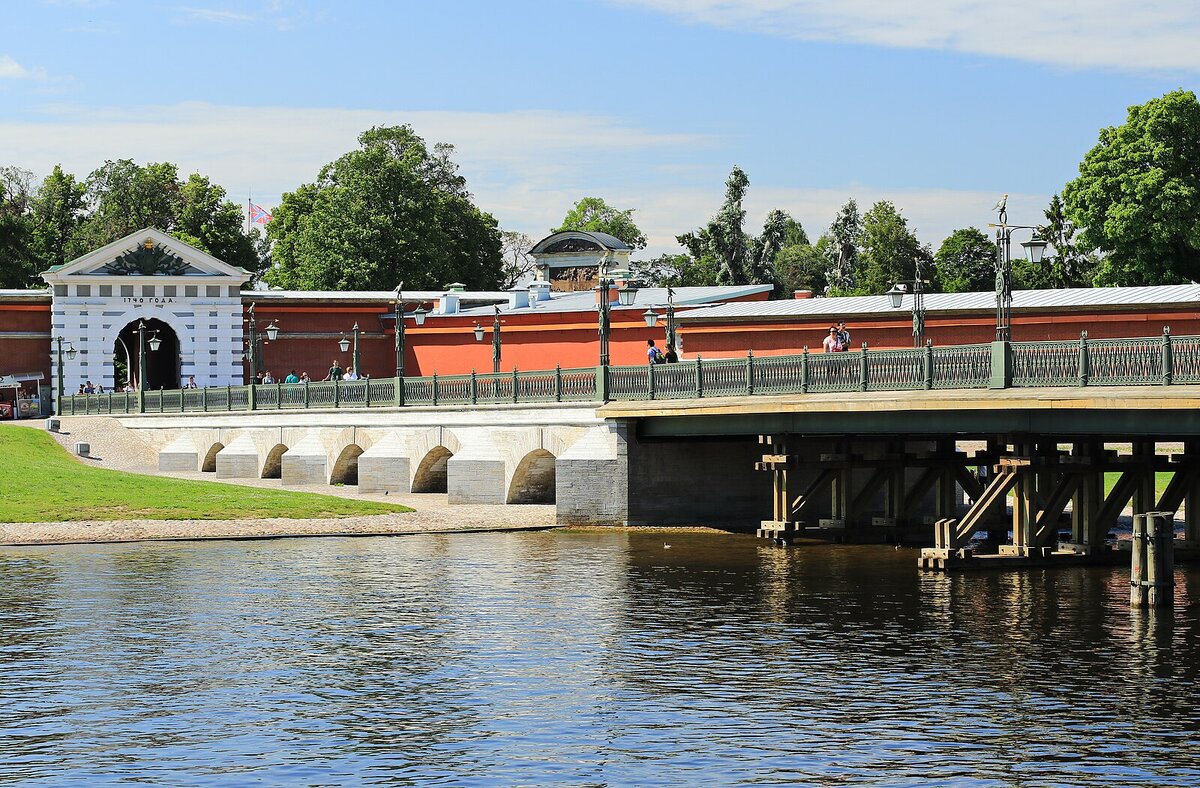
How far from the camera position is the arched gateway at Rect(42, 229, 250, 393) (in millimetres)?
72438

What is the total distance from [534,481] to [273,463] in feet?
47.6

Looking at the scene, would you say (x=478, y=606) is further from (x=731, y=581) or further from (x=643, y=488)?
(x=643, y=488)

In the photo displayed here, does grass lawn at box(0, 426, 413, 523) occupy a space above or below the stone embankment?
above

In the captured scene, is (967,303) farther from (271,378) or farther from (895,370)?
(271,378)

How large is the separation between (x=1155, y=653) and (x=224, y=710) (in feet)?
38.2

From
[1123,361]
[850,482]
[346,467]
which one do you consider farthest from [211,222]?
[1123,361]

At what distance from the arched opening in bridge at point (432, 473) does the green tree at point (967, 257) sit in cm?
4935

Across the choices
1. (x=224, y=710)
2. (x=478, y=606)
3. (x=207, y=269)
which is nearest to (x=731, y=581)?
(x=478, y=606)

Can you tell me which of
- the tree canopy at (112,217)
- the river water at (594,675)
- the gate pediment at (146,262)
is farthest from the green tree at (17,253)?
the river water at (594,675)

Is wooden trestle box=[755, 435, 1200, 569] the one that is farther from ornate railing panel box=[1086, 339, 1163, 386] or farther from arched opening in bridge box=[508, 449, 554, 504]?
arched opening in bridge box=[508, 449, 554, 504]

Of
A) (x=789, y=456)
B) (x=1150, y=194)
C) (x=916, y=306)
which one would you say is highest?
(x=1150, y=194)

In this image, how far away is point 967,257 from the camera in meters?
92.2

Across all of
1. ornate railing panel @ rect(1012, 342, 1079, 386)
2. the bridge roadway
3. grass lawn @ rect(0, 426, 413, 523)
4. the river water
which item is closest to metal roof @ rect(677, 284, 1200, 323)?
the bridge roadway

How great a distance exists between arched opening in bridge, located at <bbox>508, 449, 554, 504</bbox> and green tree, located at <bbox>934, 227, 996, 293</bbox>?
51.9 m
